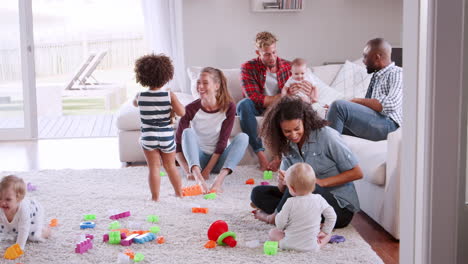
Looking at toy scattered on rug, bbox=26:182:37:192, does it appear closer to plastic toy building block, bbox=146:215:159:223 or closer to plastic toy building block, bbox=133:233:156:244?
plastic toy building block, bbox=146:215:159:223

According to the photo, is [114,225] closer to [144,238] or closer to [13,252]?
[144,238]

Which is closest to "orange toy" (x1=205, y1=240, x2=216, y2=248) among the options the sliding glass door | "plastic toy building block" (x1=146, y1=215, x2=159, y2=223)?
"plastic toy building block" (x1=146, y1=215, x2=159, y2=223)

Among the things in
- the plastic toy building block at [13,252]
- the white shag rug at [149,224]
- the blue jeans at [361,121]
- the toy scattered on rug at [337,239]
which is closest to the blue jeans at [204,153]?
the white shag rug at [149,224]

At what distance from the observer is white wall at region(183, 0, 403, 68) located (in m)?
6.28

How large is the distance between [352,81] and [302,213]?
9.76ft

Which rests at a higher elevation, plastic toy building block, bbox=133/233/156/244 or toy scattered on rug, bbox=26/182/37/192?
toy scattered on rug, bbox=26/182/37/192

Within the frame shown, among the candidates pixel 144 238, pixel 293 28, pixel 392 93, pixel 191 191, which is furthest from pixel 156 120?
pixel 293 28

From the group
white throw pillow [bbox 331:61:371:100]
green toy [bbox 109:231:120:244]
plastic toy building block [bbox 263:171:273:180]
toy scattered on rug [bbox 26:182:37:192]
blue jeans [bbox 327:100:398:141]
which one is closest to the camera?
green toy [bbox 109:231:120:244]

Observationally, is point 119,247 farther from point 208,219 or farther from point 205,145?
point 205,145

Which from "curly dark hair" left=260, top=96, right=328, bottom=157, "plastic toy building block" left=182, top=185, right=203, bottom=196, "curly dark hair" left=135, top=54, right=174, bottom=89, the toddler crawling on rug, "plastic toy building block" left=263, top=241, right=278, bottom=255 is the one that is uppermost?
"curly dark hair" left=135, top=54, right=174, bottom=89

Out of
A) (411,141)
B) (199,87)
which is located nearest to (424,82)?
(411,141)

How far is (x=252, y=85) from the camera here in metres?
4.95

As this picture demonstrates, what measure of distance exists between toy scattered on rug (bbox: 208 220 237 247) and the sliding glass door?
3971 mm

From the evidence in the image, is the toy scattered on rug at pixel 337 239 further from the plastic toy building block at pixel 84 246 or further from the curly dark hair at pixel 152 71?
the curly dark hair at pixel 152 71
